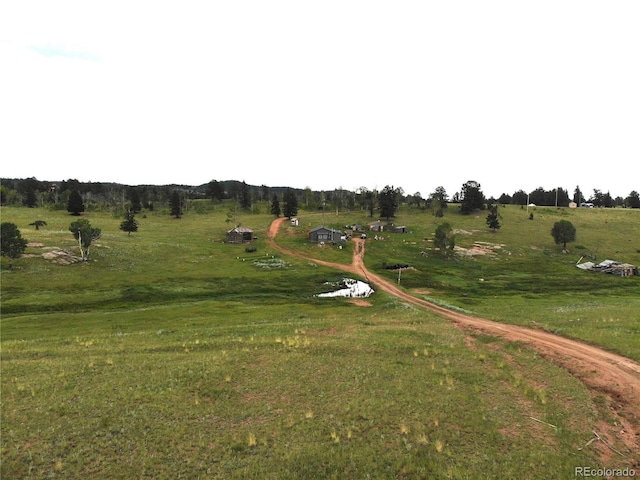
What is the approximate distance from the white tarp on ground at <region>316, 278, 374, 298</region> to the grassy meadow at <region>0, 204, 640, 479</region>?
6.65 meters

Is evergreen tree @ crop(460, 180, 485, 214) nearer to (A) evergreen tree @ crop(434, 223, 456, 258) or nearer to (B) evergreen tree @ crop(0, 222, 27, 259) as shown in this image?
(A) evergreen tree @ crop(434, 223, 456, 258)

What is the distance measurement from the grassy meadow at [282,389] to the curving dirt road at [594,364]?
98cm

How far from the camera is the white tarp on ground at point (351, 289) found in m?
70.7

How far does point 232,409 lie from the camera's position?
2188 centimetres

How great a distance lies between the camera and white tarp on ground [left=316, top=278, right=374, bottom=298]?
70688 mm

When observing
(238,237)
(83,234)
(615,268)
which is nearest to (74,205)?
(238,237)

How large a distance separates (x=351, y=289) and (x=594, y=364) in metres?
49.8

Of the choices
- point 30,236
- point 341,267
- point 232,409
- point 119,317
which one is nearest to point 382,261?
point 341,267

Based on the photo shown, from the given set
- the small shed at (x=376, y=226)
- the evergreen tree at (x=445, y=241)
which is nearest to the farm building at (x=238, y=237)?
the small shed at (x=376, y=226)

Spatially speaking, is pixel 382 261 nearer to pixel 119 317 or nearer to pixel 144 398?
pixel 119 317

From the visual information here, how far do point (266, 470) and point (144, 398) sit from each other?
1050cm

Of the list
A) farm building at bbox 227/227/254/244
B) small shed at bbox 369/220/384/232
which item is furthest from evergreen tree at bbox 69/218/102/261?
small shed at bbox 369/220/384/232

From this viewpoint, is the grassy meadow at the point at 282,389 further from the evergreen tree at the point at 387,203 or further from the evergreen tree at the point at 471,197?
the evergreen tree at the point at 471,197

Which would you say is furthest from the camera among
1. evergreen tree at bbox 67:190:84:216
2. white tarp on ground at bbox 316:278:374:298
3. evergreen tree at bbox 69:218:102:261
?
evergreen tree at bbox 67:190:84:216
